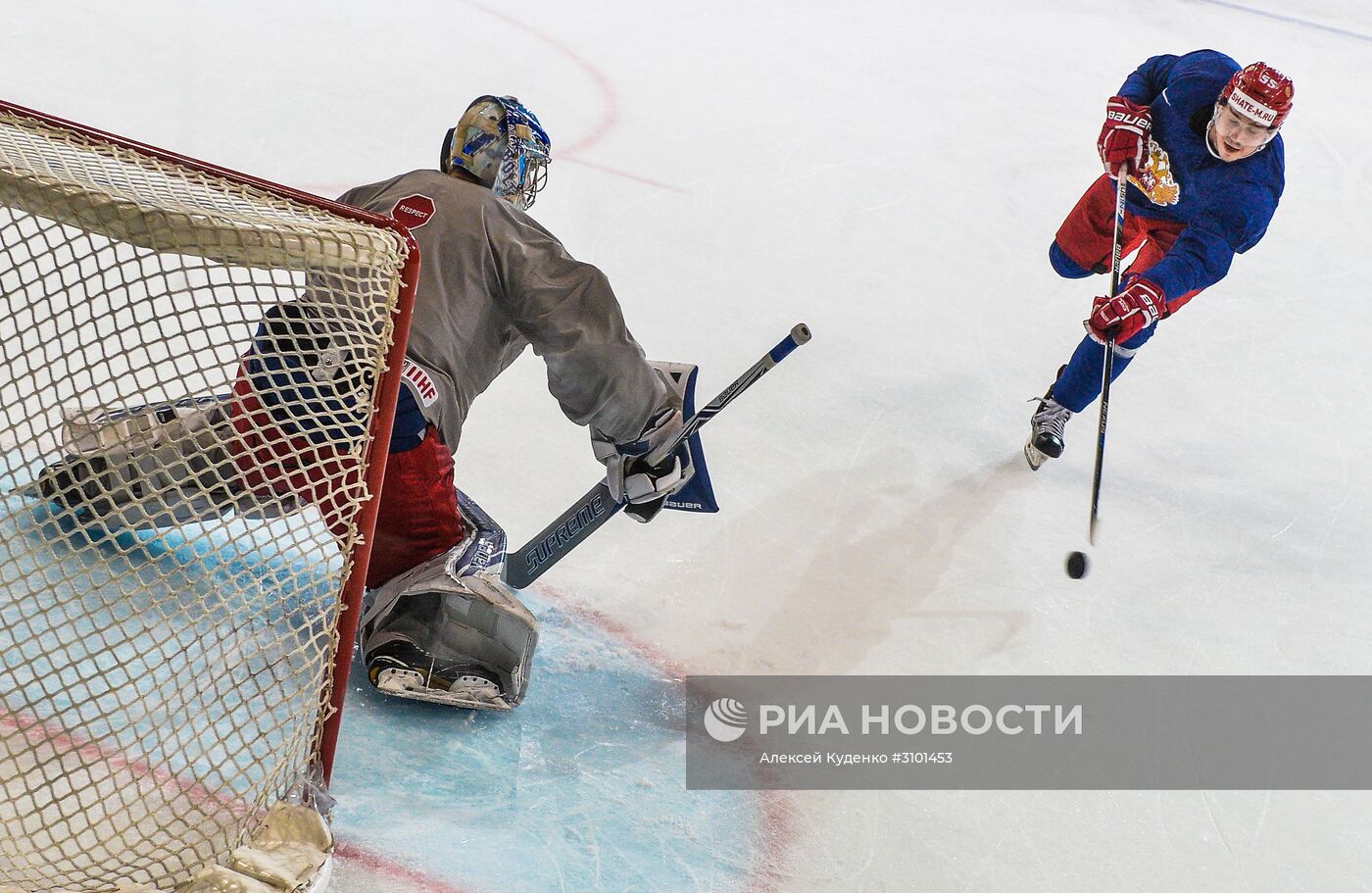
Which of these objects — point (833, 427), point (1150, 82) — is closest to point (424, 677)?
point (833, 427)

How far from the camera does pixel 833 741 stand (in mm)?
2244

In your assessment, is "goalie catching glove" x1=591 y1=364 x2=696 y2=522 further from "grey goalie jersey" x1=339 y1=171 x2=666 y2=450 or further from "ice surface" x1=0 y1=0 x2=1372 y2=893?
"ice surface" x1=0 y1=0 x2=1372 y2=893

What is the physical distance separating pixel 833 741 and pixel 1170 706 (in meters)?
0.67

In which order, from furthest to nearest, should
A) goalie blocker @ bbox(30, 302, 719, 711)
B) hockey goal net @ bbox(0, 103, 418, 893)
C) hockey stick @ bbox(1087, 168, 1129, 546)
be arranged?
hockey stick @ bbox(1087, 168, 1129, 546) < goalie blocker @ bbox(30, 302, 719, 711) < hockey goal net @ bbox(0, 103, 418, 893)

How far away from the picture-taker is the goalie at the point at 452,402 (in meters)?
2.06

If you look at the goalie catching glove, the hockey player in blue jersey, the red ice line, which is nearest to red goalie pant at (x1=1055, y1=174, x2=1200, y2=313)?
the hockey player in blue jersey

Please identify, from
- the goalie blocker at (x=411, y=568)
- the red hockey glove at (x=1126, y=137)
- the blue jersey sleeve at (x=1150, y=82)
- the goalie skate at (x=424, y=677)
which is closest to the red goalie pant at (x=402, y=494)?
the goalie blocker at (x=411, y=568)

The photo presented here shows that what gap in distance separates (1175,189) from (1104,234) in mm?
305

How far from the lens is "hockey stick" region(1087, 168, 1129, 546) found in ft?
9.41

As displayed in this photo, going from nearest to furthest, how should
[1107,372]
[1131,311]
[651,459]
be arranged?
[651,459], [1131,311], [1107,372]

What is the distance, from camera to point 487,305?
2.12 m

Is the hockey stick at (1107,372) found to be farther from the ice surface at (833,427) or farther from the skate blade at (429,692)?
the skate blade at (429,692)

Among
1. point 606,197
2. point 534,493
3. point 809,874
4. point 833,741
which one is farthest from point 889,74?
point 809,874

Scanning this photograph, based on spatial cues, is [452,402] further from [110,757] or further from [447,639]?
[110,757]
